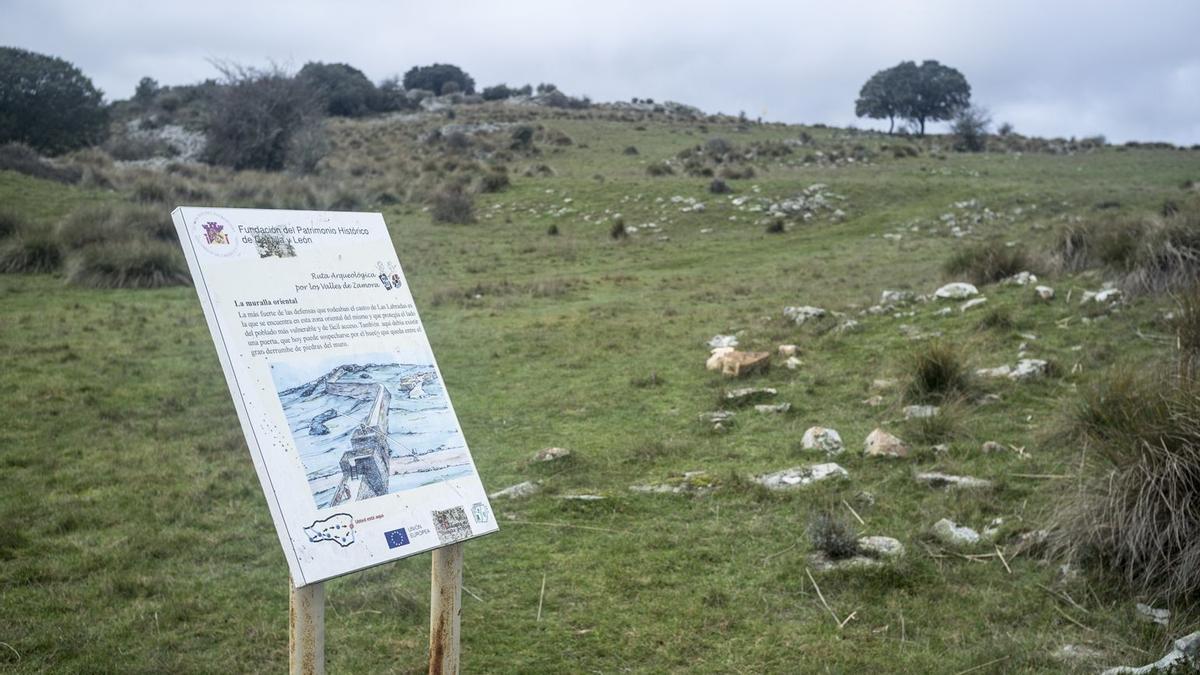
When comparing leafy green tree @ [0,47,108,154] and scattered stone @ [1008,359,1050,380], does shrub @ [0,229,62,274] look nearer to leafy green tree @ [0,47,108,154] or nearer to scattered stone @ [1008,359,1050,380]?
scattered stone @ [1008,359,1050,380]

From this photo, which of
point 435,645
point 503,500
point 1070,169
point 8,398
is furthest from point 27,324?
point 1070,169

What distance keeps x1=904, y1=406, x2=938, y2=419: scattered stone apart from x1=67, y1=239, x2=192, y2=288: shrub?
1242 centimetres

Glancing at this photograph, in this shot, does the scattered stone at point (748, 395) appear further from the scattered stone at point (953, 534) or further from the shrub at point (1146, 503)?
the shrub at point (1146, 503)

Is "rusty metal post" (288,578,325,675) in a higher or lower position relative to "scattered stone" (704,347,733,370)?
higher

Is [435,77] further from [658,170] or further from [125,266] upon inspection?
[125,266]

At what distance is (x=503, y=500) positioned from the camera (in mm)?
6312

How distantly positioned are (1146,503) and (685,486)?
2837mm

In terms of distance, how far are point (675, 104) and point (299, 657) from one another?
3031 inches

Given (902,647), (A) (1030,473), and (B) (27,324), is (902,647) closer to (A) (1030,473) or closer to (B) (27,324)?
(A) (1030,473)

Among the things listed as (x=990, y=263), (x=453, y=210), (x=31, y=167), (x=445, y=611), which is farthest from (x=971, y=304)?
(x=31, y=167)

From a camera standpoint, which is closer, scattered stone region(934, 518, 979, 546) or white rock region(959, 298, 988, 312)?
scattered stone region(934, 518, 979, 546)

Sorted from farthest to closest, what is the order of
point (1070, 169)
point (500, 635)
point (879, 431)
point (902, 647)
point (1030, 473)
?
point (1070, 169), point (879, 431), point (1030, 473), point (500, 635), point (902, 647)

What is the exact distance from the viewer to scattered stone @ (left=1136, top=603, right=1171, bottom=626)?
4.08 m

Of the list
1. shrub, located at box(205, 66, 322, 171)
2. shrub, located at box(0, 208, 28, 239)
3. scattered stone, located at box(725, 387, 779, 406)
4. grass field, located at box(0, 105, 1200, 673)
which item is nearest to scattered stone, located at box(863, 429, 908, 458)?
grass field, located at box(0, 105, 1200, 673)
